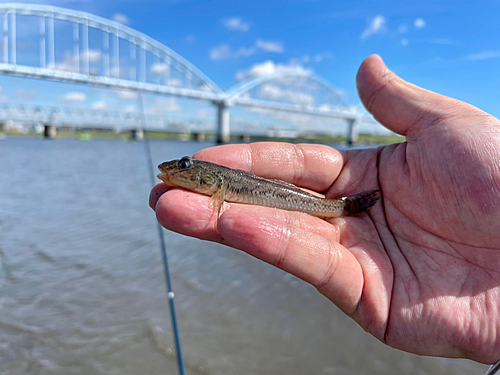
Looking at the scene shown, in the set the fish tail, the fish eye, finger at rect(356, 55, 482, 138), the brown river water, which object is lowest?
the brown river water

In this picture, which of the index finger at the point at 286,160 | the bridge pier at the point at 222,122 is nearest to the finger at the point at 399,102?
the index finger at the point at 286,160

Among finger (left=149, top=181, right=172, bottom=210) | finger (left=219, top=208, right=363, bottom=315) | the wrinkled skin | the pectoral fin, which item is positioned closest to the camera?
finger (left=219, top=208, right=363, bottom=315)

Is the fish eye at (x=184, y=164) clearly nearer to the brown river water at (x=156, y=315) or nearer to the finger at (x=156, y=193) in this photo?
the finger at (x=156, y=193)

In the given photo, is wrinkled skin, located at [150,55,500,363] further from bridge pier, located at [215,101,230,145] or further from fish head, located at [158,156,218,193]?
bridge pier, located at [215,101,230,145]

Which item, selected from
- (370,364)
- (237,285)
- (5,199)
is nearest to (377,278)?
(370,364)

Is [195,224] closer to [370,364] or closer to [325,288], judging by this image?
[325,288]

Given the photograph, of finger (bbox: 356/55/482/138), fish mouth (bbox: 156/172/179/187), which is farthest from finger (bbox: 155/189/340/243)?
finger (bbox: 356/55/482/138)

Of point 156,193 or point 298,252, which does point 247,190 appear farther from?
point 298,252

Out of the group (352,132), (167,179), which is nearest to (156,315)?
(167,179)
